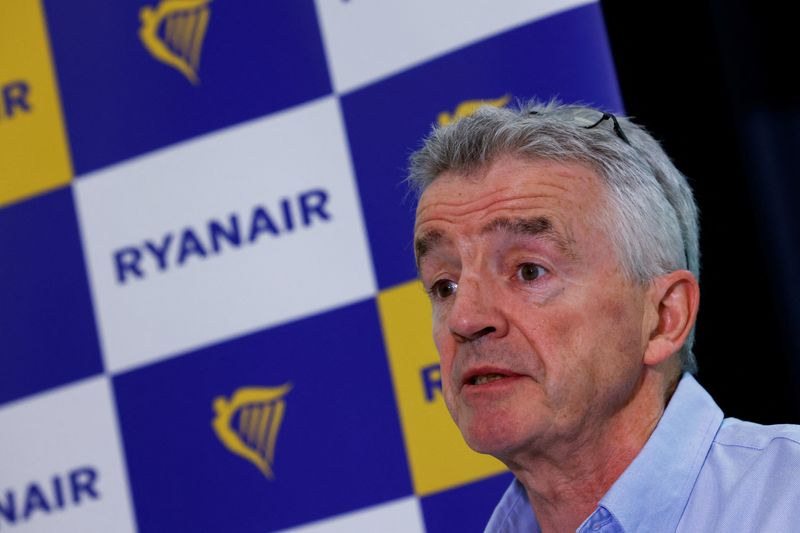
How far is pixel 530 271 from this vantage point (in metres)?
1.41

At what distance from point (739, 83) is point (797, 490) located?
1.04 meters

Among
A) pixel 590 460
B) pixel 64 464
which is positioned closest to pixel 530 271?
pixel 590 460

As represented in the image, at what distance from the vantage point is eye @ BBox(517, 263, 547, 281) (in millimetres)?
1405

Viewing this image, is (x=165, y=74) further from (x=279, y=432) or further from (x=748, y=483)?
(x=748, y=483)

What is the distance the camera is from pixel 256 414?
2195 millimetres

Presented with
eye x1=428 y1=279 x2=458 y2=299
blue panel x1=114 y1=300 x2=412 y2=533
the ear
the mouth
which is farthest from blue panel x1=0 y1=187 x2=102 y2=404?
the ear

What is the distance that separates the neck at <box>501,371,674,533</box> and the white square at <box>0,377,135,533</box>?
3.93 ft

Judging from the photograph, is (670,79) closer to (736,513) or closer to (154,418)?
(736,513)

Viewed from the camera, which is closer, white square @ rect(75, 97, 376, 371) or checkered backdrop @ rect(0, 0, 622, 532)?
checkered backdrop @ rect(0, 0, 622, 532)

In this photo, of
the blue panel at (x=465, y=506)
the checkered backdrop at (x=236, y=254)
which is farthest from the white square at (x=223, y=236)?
the blue panel at (x=465, y=506)

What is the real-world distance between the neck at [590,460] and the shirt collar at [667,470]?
4 cm

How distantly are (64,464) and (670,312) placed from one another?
1499 millimetres

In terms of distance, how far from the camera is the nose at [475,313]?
1369 mm

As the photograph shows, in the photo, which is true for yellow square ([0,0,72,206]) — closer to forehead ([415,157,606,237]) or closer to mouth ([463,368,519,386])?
forehead ([415,157,606,237])
